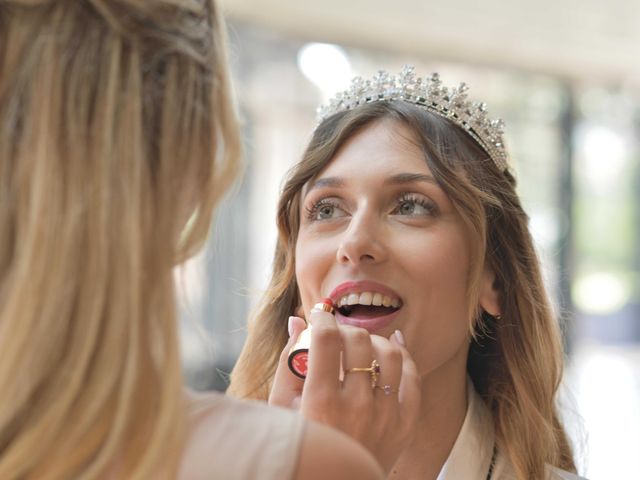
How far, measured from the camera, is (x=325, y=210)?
1.86 metres

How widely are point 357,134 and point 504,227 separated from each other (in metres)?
0.38

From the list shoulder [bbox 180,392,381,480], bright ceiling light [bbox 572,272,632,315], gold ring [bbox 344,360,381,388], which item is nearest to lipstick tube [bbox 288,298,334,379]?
gold ring [bbox 344,360,381,388]

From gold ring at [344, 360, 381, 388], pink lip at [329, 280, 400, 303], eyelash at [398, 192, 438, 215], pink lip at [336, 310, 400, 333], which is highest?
eyelash at [398, 192, 438, 215]

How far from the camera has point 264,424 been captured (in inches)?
37.9

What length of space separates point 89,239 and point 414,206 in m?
0.97

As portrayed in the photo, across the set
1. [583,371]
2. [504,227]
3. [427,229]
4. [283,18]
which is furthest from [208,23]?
[583,371]

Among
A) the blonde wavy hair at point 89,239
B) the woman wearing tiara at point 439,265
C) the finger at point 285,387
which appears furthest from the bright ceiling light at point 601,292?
the blonde wavy hair at point 89,239

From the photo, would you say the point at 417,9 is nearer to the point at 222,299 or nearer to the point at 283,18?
the point at 283,18

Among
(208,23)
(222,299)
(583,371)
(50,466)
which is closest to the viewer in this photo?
(50,466)

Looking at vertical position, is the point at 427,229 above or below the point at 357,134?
below

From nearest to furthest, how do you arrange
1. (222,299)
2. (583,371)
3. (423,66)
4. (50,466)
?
(50,466) < (222,299) < (423,66) < (583,371)

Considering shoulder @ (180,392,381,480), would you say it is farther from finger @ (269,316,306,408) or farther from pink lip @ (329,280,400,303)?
pink lip @ (329,280,400,303)

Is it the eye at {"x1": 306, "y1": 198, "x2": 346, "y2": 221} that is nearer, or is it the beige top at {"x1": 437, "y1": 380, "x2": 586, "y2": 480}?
the beige top at {"x1": 437, "y1": 380, "x2": 586, "y2": 480}

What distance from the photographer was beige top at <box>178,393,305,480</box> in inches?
36.6
